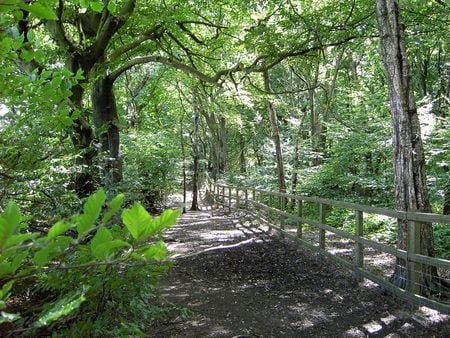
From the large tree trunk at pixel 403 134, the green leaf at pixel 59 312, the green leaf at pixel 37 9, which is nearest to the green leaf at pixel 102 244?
the green leaf at pixel 59 312

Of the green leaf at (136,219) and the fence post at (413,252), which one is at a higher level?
the green leaf at (136,219)

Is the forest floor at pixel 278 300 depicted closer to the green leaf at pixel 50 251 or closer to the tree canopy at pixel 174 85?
the tree canopy at pixel 174 85

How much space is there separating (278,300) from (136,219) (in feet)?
15.9

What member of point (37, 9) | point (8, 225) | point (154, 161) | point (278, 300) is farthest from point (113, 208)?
point (154, 161)

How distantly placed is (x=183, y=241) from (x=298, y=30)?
629 centimetres

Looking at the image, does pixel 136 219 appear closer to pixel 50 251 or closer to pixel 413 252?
pixel 50 251

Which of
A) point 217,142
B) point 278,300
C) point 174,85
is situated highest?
point 174,85

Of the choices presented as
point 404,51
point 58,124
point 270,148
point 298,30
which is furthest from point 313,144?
Answer: point 58,124

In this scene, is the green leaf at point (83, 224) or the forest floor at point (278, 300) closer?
the green leaf at point (83, 224)

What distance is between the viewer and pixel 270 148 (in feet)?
79.0

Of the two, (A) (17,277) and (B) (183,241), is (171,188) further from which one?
(A) (17,277)

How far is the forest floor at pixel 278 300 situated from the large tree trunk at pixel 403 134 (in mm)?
661

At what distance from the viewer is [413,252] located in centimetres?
450

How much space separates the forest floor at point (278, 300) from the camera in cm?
416
